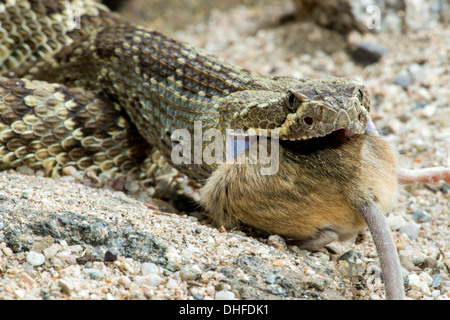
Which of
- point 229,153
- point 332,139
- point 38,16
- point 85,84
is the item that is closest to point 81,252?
point 229,153

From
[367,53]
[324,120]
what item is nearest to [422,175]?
[324,120]

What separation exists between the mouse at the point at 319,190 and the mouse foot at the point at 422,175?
109 mm

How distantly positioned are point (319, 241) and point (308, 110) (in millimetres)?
808

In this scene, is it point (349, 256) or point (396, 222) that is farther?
point (396, 222)

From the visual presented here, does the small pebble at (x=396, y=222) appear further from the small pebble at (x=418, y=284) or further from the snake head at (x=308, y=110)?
the snake head at (x=308, y=110)

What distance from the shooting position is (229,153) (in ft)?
12.3

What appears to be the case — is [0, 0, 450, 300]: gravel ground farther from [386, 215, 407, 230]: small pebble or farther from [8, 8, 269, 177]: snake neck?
[8, 8, 269, 177]: snake neck

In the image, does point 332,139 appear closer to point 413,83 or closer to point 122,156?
point 122,156

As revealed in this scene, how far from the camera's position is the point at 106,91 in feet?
16.0

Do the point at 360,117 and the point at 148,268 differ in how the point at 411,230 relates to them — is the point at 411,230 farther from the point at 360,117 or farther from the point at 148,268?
the point at 148,268

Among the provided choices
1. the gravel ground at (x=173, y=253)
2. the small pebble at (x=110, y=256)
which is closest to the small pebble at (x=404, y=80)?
the gravel ground at (x=173, y=253)

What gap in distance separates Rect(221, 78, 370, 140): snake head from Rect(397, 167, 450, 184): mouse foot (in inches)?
20.8

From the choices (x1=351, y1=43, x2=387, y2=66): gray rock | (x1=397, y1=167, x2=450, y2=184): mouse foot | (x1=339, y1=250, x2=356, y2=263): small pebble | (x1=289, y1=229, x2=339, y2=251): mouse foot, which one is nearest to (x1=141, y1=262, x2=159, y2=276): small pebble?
(x1=289, y1=229, x2=339, y2=251): mouse foot

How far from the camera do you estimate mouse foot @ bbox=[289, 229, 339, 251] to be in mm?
3408
